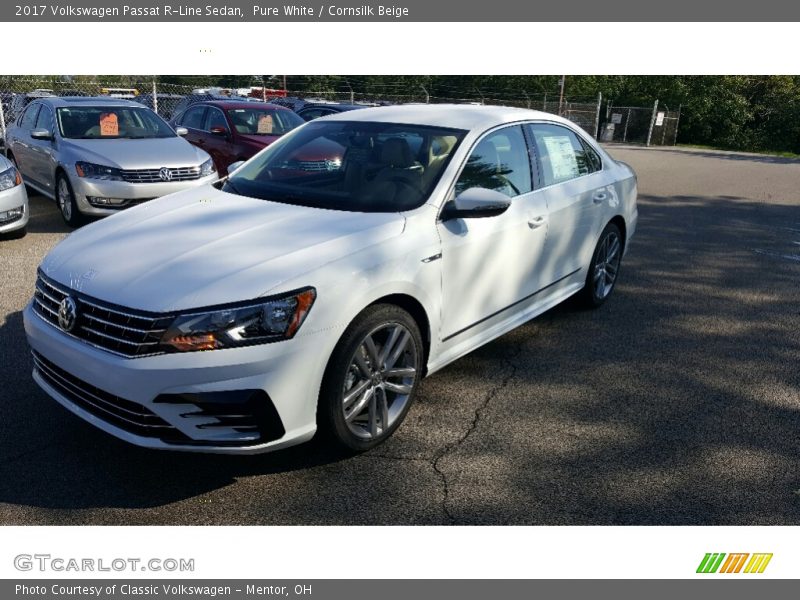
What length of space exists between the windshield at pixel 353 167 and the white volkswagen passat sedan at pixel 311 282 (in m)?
0.01

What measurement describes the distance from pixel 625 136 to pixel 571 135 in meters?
32.6

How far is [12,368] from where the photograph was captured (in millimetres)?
4141

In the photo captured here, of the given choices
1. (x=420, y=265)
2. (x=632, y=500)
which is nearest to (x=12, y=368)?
(x=420, y=265)

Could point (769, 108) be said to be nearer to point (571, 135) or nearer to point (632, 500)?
point (571, 135)

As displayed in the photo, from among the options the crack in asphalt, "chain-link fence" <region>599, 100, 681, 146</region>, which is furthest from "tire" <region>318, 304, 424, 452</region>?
"chain-link fence" <region>599, 100, 681, 146</region>

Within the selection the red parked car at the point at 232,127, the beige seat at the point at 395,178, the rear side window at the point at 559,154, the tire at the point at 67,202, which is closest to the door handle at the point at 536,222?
the rear side window at the point at 559,154

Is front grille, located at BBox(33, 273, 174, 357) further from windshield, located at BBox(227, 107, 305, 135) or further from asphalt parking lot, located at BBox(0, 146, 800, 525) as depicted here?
windshield, located at BBox(227, 107, 305, 135)

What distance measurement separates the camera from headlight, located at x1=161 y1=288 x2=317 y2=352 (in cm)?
274

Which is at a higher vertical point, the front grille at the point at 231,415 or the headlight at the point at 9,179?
the headlight at the point at 9,179

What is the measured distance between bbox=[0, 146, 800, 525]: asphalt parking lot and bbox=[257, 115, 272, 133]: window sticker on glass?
18.4 feet

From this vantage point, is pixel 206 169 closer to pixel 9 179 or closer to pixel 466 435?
pixel 9 179

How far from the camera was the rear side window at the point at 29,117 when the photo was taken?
9.34 m

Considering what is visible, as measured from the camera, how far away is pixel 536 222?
4344mm

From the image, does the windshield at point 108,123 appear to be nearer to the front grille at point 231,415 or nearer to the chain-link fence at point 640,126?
the front grille at point 231,415
